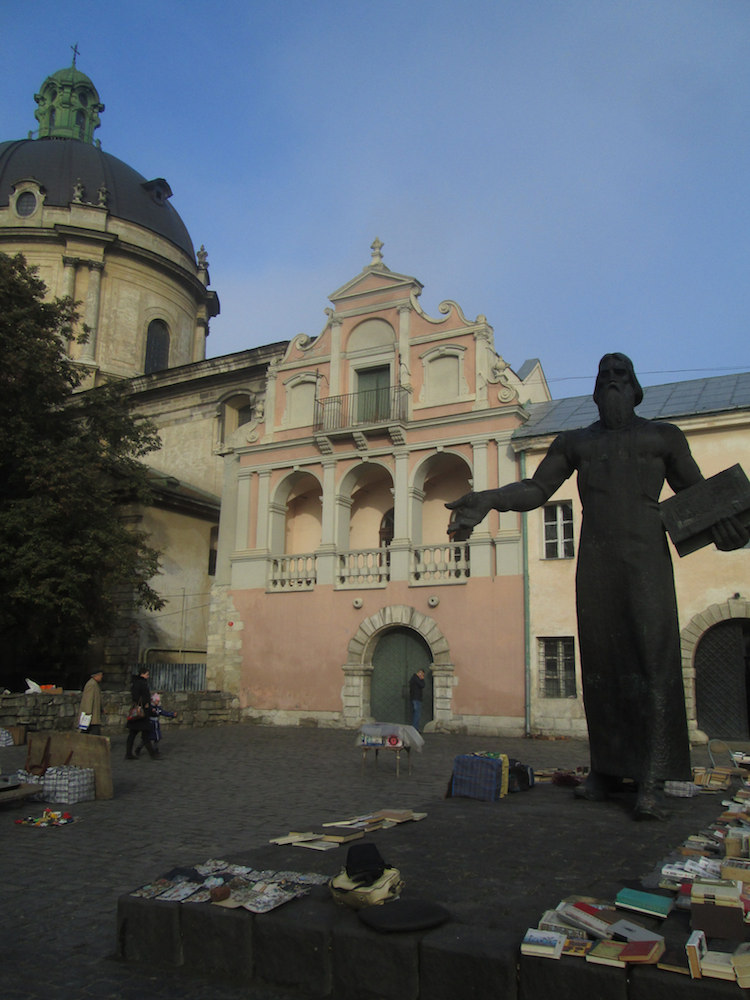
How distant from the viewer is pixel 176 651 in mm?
27734

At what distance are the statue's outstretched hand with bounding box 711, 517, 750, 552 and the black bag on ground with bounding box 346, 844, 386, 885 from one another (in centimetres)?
344

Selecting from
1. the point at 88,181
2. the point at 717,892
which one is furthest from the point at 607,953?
the point at 88,181

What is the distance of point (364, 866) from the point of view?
162 inches

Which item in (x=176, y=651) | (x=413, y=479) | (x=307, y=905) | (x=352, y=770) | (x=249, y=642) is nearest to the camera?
(x=307, y=905)

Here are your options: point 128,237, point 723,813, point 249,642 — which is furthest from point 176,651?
point 723,813

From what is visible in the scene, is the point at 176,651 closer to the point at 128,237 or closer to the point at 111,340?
the point at 111,340

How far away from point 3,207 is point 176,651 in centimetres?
2400

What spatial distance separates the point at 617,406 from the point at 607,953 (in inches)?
179

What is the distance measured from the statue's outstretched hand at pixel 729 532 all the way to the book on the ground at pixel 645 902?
9.55 ft

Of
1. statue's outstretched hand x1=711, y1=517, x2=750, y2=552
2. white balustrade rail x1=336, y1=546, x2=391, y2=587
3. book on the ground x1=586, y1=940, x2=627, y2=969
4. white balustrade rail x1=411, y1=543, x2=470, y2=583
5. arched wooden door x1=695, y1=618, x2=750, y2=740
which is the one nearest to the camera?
book on the ground x1=586, y1=940, x2=627, y2=969

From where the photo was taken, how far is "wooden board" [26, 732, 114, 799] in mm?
9891

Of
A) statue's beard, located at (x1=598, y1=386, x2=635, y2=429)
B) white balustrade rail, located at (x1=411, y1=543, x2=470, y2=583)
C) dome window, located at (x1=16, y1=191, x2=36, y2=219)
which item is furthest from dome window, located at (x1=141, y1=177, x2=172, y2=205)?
statue's beard, located at (x1=598, y1=386, x2=635, y2=429)

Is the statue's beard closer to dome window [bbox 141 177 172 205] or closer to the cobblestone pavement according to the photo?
the cobblestone pavement

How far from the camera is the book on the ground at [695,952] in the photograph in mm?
3057
